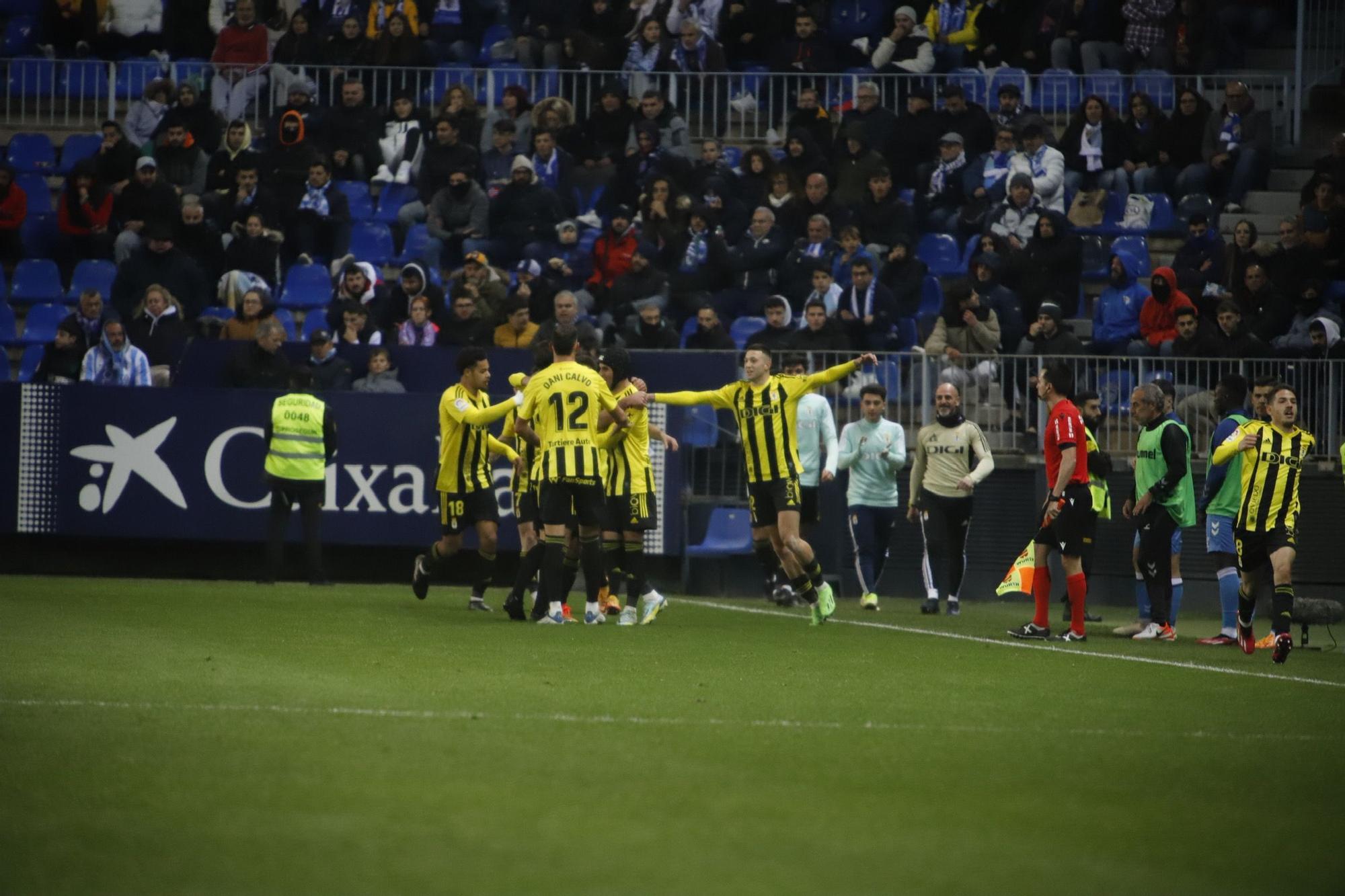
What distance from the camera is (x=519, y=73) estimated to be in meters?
23.2

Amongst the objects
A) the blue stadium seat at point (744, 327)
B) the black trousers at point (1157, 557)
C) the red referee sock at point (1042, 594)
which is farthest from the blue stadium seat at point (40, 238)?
the black trousers at point (1157, 557)

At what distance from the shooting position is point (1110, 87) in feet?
74.6

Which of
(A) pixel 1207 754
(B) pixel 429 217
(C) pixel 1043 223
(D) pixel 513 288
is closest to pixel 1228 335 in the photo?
(C) pixel 1043 223

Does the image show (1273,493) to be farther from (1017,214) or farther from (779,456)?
(1017,214)

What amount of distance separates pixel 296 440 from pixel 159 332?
271 centimetres

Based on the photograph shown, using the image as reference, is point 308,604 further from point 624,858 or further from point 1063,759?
point 624,858

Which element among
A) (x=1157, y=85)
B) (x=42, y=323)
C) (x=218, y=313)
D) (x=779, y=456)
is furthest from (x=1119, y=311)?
(x=42, y=323)

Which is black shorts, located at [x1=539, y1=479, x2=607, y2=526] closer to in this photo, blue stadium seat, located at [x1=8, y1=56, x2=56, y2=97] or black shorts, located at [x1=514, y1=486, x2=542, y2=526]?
black shorts, located at [x1=514, y1=486, x2=542, y2=526]

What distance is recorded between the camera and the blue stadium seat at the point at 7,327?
19.9 metres

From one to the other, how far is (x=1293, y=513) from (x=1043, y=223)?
8457 mm

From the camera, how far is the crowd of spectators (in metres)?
18.6

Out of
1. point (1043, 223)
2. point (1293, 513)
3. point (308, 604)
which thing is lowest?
point (308, 604)

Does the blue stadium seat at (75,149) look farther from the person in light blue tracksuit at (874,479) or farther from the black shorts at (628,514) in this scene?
the black shorts at (628,514)

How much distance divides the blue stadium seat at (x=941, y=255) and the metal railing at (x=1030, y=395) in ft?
10.4
